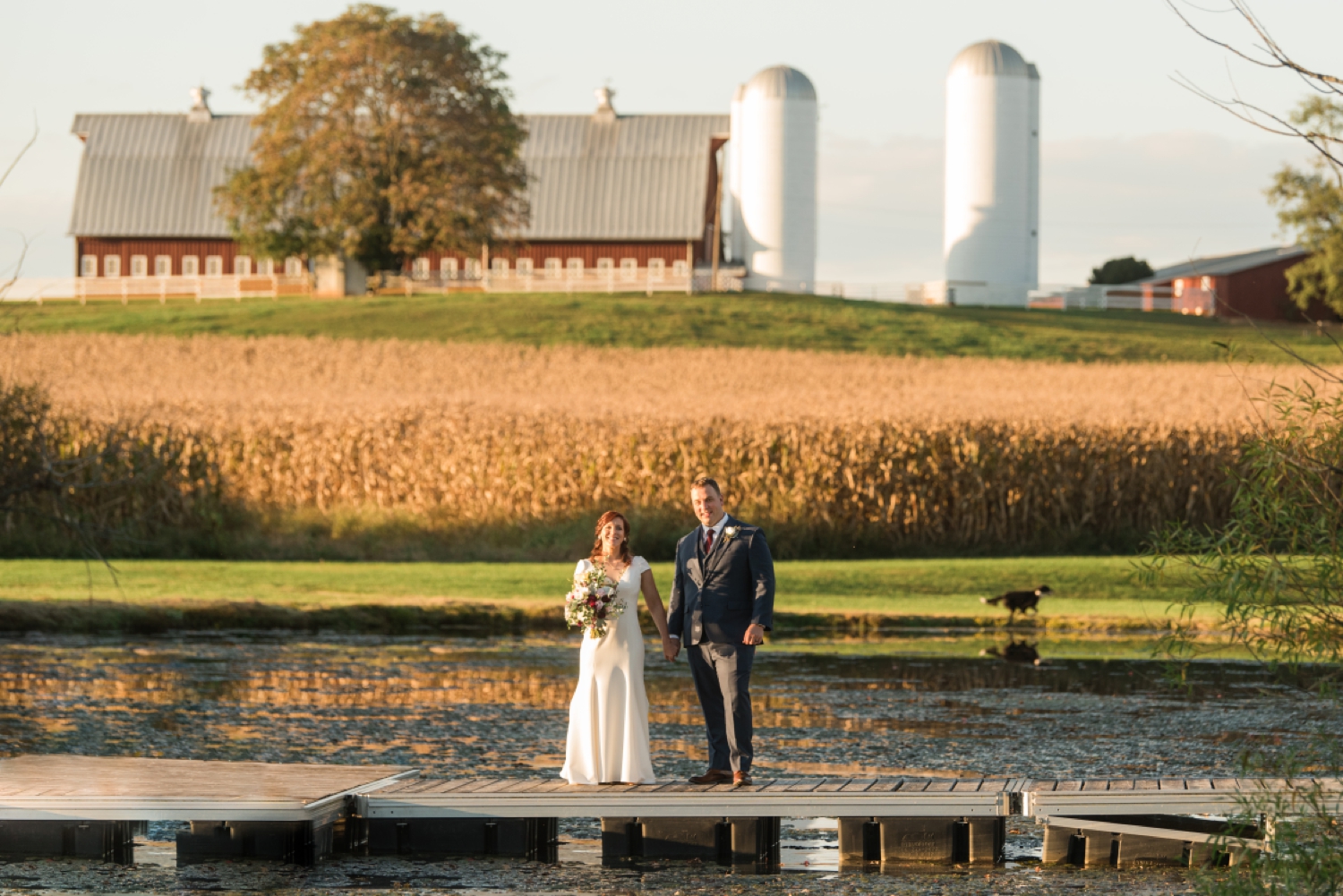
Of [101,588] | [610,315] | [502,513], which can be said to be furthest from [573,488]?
[610,315]

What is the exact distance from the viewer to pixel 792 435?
30.1 meters

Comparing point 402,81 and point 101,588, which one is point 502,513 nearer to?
point 101,588

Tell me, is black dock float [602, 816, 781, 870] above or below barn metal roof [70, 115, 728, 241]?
below

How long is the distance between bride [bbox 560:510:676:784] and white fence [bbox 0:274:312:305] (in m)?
61.9

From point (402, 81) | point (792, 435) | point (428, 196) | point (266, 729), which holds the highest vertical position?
point (402, 81)

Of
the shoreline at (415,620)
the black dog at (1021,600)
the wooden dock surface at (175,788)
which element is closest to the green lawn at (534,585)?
the shoreline at (415,620)

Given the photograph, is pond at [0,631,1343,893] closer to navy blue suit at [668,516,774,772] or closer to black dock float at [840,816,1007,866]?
black dock float at [840,816,1007,866]

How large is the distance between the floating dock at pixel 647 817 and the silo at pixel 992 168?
213 ft

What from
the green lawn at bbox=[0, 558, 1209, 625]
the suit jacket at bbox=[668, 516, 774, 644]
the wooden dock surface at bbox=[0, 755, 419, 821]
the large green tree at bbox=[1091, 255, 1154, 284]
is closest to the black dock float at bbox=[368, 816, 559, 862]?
the wooden dock surface at bbox=[0, 755, 419, 821]

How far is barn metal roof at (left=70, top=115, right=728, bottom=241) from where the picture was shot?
250ft

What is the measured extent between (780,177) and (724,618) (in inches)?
2540

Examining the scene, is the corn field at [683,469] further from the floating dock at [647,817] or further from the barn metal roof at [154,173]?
the barn metal roof at [154,173]

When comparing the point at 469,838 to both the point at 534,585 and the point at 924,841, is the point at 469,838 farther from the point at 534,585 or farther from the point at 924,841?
the point at 534,585

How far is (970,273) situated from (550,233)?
1896cm
